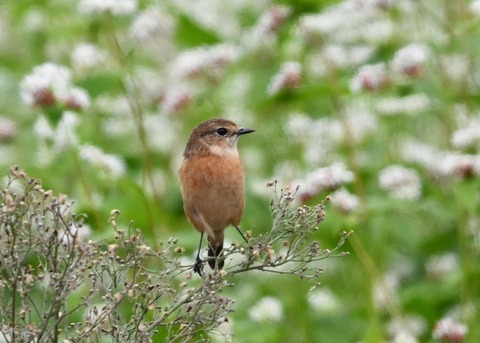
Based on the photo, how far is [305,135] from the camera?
9.09 meters

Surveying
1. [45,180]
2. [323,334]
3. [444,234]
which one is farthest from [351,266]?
[45,180]

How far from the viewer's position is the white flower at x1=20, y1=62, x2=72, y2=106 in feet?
22.5

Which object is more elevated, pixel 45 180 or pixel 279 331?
pixel 45 180

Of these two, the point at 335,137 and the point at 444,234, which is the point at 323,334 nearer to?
the point at 444,234

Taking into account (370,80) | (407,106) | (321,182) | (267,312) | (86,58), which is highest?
(86,58)

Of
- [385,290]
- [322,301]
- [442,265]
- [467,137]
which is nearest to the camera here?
[385,290]

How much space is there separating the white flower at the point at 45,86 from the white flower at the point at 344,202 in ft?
5.63

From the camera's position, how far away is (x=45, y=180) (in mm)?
7824

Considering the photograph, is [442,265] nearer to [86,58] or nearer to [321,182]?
[321,182]

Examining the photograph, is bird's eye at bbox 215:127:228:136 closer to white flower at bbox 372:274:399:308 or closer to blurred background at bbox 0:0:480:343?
blurred background at bbox 0:0:480:343

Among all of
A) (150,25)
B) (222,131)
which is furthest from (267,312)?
(150,25)

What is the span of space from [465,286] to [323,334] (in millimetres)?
943

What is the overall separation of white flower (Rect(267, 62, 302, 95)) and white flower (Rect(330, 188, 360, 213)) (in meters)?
0.79

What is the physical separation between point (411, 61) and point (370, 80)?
0.93ft
